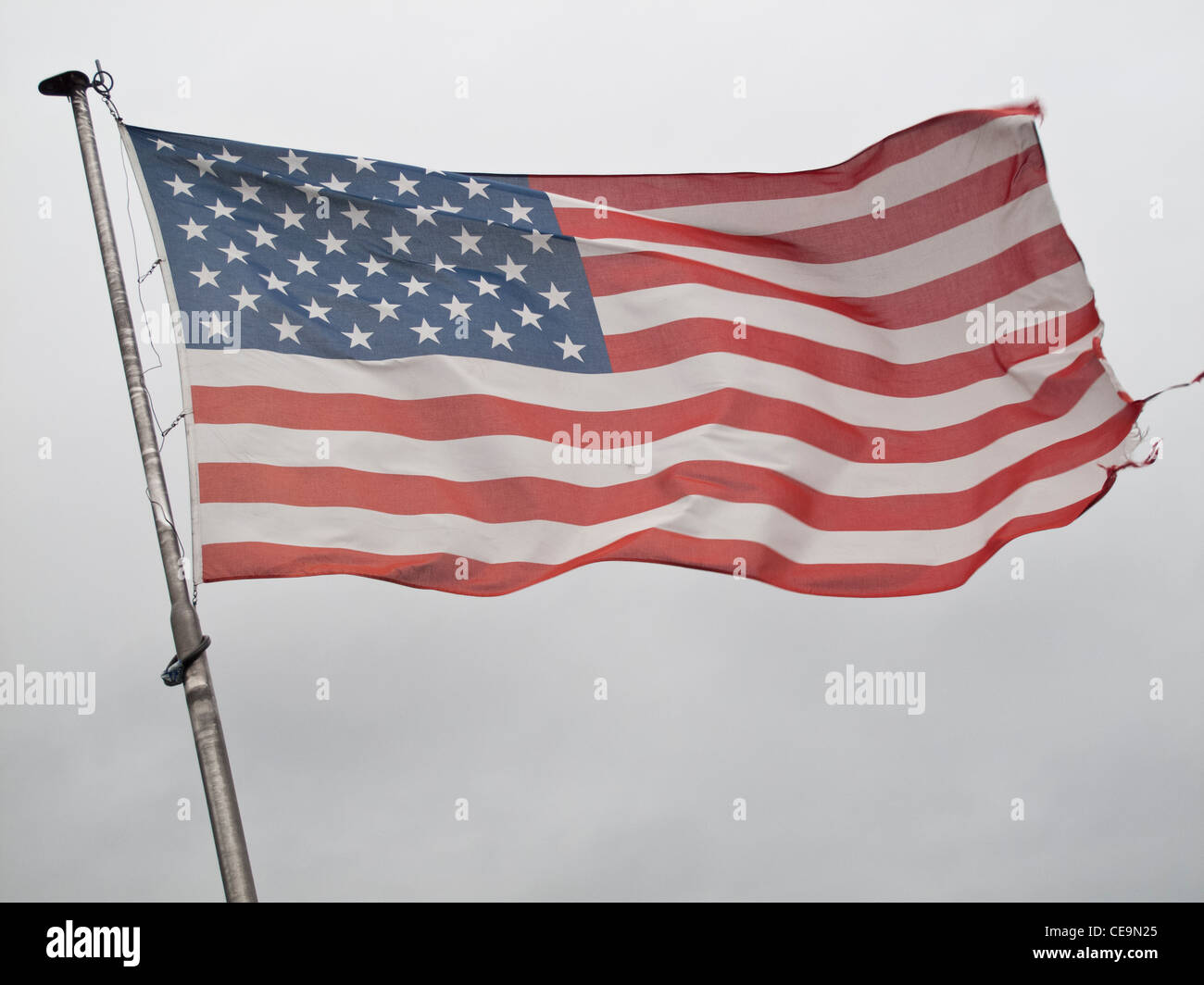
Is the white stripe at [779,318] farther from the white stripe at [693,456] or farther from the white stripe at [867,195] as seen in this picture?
the white stripe at [693,456]

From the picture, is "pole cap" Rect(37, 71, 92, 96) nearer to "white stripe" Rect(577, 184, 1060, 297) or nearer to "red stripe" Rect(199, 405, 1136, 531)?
"red stripe" Rect(199, 405, 1136, 531)

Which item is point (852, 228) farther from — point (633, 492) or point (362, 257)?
point (362, 257)

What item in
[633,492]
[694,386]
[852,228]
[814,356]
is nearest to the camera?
[633,492]

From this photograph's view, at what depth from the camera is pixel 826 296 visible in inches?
493

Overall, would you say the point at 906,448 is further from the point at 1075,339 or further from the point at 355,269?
the point at 355,269

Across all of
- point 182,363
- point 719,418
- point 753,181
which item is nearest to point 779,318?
point 719,418

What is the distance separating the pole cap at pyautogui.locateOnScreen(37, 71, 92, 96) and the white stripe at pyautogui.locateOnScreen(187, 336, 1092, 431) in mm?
2951

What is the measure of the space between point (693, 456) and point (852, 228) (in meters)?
2.73

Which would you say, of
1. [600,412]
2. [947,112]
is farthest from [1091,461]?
[600,412]

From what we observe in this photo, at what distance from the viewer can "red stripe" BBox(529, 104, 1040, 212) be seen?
481 inches

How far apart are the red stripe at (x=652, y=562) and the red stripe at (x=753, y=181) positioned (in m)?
3.41

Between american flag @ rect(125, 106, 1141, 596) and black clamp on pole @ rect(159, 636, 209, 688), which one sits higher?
american flag @ rect(125, 106, 1141, 596)

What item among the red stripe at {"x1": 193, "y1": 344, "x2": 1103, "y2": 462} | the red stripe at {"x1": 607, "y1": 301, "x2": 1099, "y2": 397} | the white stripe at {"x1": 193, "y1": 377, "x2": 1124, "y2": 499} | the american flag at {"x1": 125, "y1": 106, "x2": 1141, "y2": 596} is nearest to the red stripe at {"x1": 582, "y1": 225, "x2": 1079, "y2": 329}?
the american flag at {"x1": 125, "y1": 106, "x2": 1141, "y2": 596}
